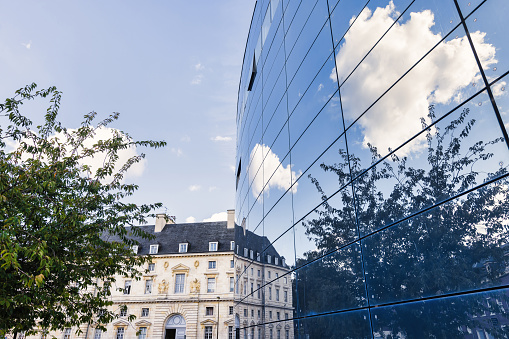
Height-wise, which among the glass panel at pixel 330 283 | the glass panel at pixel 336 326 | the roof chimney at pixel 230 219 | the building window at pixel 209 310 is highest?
the roof chimney at pixel 230 219

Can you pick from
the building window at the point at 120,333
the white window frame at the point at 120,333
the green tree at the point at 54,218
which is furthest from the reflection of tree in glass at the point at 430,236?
the building window at the point at 120,333

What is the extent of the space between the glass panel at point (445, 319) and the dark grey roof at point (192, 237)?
156 ft

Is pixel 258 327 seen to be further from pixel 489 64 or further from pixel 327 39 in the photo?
pixel 489 64

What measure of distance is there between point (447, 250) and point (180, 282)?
1980 inches

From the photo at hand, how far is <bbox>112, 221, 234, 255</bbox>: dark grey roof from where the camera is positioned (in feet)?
174

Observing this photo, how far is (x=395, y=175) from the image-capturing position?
5.72 meters

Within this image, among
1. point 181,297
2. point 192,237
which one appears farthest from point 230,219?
point 181,297

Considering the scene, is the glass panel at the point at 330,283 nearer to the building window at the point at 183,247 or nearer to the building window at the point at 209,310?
the building window at the point at 209,310

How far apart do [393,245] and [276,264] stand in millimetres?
6002

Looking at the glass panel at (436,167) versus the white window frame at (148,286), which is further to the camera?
the white window frame at (148,286)

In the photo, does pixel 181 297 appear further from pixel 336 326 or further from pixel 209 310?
pixel 336 326

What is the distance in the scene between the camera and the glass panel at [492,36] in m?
4.10

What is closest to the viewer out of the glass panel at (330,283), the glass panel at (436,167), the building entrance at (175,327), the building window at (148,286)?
the glass panel at (436,167)

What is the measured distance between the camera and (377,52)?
662 centimetres
